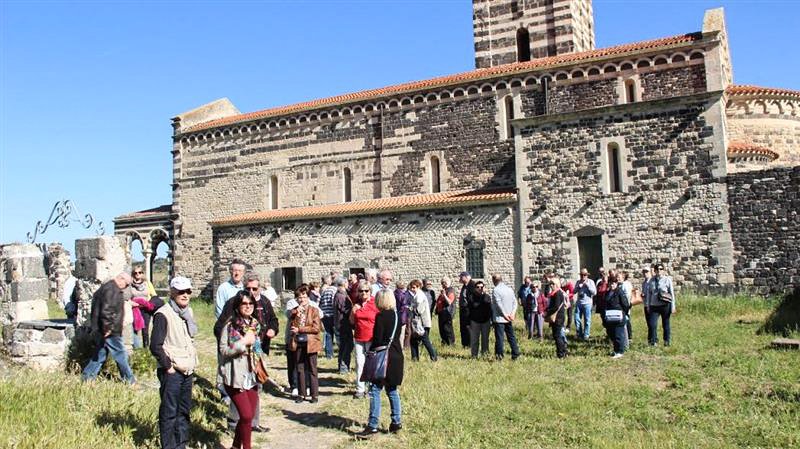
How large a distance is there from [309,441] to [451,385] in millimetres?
2780

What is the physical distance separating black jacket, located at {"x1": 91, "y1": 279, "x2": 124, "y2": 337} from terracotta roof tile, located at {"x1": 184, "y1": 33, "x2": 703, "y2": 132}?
1691 centimetres

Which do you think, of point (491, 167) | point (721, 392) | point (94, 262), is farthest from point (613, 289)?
point (491, 167)

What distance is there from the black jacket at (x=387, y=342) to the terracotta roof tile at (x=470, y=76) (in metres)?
16.6

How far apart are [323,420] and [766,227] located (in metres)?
14.2

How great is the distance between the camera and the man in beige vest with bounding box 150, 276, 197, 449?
6305mm

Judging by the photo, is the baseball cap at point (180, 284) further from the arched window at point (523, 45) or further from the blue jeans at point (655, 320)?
the arched window at point (523, 45)

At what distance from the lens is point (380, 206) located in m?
22.0

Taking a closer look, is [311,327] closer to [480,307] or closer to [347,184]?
[480,307]

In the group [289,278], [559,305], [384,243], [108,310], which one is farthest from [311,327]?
[289,278]

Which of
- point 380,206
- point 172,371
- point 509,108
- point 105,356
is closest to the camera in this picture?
point 172,371

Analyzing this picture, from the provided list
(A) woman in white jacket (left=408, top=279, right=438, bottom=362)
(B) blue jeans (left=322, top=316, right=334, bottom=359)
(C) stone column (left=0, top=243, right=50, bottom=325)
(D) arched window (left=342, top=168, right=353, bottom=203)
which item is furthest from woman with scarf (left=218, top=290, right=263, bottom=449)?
(D) arched window (left=342, top=168, right=353, bottom=203)

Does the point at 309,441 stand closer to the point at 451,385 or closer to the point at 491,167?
the point at 451,385

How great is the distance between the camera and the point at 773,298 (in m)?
16.8

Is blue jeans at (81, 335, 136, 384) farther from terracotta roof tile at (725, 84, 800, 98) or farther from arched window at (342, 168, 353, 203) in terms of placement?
terracotta roof tile at (725, 84, 800, 98)
